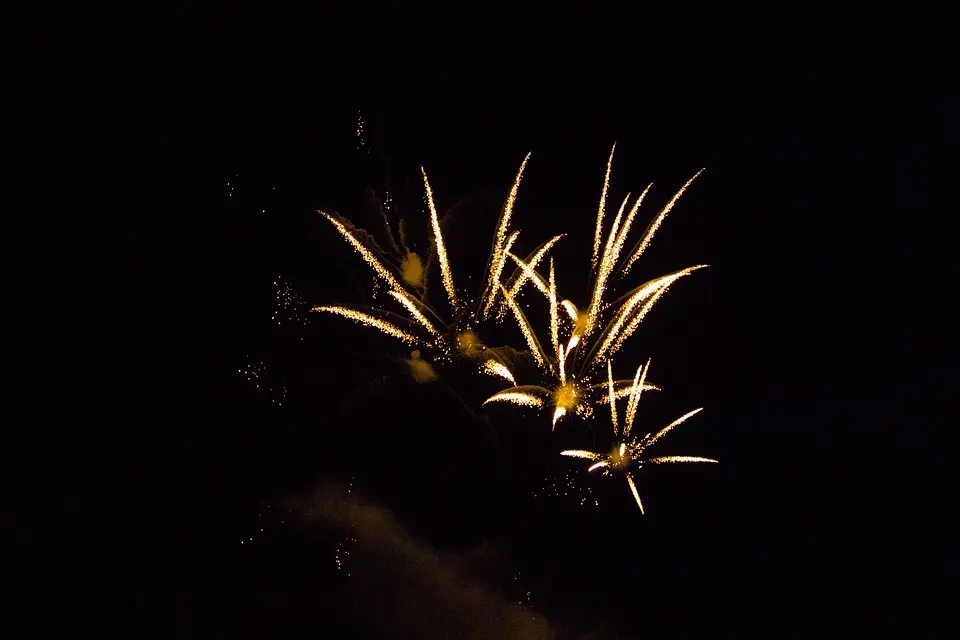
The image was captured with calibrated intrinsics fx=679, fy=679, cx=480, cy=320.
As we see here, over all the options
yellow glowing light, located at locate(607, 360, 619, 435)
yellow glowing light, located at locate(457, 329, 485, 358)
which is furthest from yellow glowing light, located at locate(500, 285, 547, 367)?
yellow glowing light, located at locate(607, 360, 619, 435)

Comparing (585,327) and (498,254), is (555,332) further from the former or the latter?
(498,254)

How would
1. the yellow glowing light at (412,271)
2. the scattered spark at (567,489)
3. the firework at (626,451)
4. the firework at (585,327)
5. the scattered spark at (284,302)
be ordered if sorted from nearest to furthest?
the firework at (585,327)
the yellow glowing light at (412,271)
the firework at (626,451)
the scattered spark at (284,302)
the scattered spark at (567,489)

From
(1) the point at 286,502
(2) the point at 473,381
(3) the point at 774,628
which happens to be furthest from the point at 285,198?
(3) the point at 774,628

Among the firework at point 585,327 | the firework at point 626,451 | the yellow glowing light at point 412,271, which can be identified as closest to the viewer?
the firework at point 585,327

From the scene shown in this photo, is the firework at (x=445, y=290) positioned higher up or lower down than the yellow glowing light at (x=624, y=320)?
higher up

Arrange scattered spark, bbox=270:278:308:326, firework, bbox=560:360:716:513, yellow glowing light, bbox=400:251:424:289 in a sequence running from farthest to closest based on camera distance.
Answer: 1. scattered spark, bbox=270:278:308:326
2. firework, bbox=560:360:716:513
3. yellow glowing light, bbox=400:251:424:289

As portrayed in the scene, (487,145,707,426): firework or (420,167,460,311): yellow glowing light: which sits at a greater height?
(420,167,460,311): yellow glowing light

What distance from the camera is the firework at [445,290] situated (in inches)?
267

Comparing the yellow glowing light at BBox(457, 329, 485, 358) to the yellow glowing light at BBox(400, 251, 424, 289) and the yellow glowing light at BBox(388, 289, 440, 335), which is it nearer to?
the yellow glowing light at BBox(388, 289, 440, 335)

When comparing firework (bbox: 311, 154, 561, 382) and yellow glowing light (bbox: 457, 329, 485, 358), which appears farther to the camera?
yellow glowing light (bbox: 457, 329, 485, 358)

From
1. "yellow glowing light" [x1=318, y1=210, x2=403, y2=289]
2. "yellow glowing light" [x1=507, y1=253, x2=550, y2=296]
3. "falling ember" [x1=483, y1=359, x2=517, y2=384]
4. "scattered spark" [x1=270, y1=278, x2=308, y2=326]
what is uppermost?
"yellow glowing light" [x1=318, y1=210, x2=403, y2=289]

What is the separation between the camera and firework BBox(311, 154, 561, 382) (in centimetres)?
679

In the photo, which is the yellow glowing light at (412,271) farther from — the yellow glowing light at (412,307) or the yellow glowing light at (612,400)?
the yellow glowing light at (612,400)

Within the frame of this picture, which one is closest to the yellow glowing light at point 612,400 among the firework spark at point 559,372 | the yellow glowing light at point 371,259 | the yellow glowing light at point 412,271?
the firework spark at point 559,372
